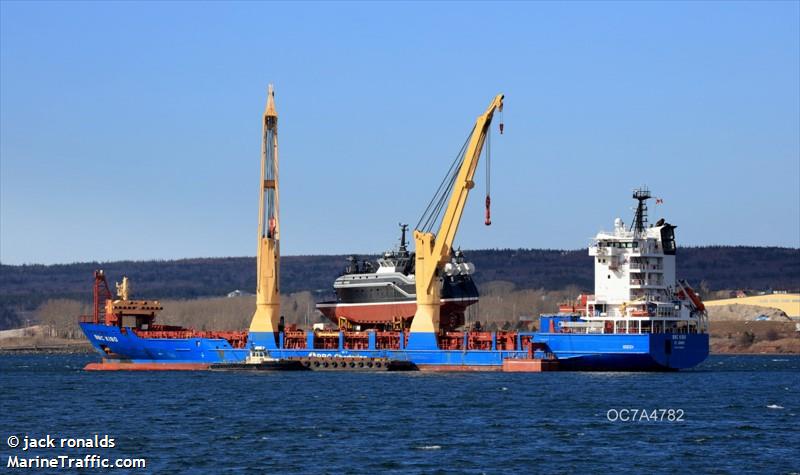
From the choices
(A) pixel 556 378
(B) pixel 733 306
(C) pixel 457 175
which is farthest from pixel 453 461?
(B) pixel 733 306

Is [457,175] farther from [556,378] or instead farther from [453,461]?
[453,461]

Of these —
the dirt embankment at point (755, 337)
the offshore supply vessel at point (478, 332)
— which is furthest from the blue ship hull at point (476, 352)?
the dirt embankment at point (755, 337)

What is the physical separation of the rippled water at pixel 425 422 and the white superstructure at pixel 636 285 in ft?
9.92

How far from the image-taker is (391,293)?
286ft

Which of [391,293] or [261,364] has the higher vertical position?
[391,293]

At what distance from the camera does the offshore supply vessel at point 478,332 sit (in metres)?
77.0

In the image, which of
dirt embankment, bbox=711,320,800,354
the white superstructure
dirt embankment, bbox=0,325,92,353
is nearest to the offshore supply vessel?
the white superstructure

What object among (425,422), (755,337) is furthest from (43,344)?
(425,422)

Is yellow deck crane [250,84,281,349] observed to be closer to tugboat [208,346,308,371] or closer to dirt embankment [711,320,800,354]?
tugboat [208,346,308,371]

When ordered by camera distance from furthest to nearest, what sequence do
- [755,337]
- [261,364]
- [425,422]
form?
1. [755,337]
2. [261,364]
3. [425,422]

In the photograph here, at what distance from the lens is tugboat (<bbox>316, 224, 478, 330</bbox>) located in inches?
3403

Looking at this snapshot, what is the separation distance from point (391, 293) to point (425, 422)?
3520cm

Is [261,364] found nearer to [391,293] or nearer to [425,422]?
[391,293]

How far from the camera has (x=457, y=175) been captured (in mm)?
83438
